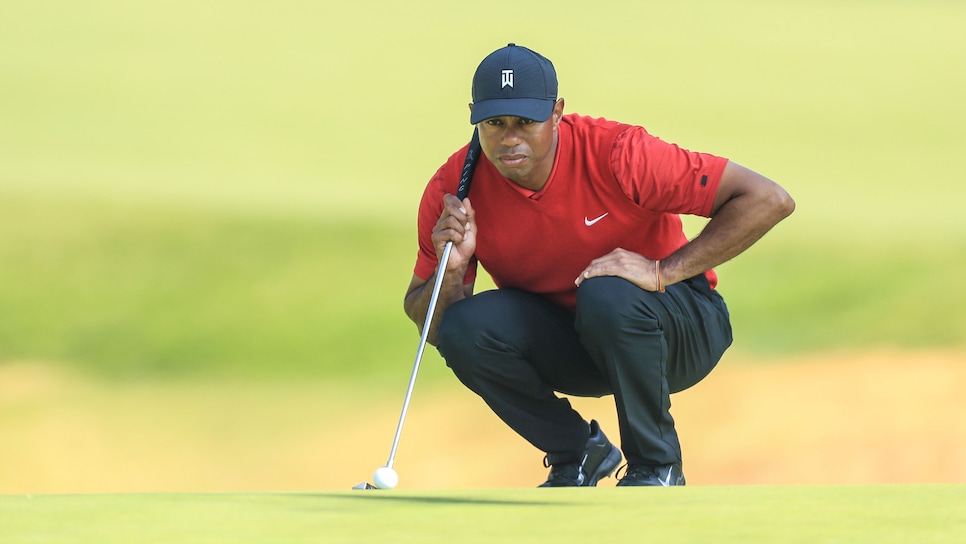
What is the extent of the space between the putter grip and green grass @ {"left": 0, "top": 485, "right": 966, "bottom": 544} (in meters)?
1.28

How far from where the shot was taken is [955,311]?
841 cm

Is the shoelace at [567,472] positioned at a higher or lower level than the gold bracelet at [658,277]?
lower

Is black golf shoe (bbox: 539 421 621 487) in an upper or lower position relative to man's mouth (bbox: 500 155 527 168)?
lower

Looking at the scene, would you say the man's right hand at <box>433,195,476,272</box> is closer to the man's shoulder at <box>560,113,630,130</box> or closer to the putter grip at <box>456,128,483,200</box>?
the putter grip at <box>456,128,483,200</box>

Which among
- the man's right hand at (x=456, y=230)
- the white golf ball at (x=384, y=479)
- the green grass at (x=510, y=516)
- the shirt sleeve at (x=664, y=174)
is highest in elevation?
the shirt sleeve at (x=664, y=174)

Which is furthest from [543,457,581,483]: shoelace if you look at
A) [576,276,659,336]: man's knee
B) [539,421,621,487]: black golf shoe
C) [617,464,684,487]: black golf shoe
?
[576,276,659,336]: man's knee

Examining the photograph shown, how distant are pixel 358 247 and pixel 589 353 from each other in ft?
18.0

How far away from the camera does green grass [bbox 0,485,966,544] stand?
2.13 meters

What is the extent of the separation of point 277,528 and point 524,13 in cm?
1239

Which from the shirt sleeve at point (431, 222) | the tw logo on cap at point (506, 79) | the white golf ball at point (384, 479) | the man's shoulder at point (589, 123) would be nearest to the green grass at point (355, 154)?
the shirt sleeve at point (431, 222)

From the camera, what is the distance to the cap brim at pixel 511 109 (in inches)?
141

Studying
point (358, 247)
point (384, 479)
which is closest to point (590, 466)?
point (384, 479)

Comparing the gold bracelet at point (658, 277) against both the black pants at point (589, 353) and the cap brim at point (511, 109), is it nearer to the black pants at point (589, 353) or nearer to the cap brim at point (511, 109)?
the black pants at point (589, 353)

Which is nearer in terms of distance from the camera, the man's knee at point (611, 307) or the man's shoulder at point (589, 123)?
the man's knee at point (611, 307)
